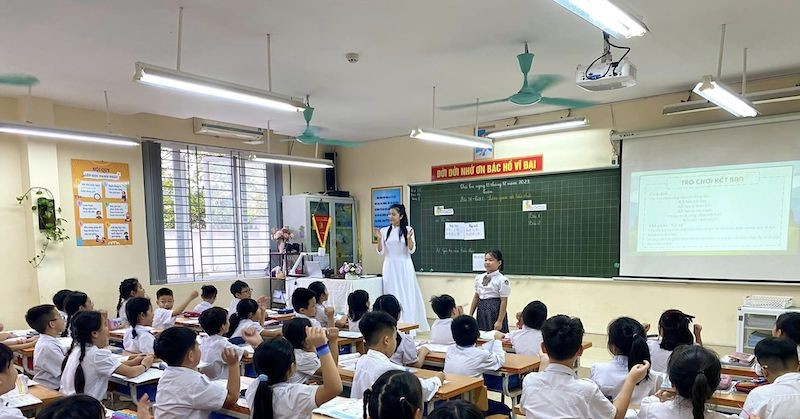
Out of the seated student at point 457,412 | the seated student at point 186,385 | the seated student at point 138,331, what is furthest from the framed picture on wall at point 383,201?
the seated student at point 457,412

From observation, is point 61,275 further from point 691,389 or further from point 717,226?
point 717,226

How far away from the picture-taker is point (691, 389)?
5.59ft

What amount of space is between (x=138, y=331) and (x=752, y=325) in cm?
517

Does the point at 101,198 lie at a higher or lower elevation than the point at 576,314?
higher

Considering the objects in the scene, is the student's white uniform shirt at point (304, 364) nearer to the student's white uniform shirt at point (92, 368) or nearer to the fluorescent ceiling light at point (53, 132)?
the student's white uniform shirt at point (92, 368)

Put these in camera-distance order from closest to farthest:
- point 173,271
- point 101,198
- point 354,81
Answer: point 354,81 < point 101,198 < point 173,271

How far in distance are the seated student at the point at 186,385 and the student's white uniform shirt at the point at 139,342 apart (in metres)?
1.55

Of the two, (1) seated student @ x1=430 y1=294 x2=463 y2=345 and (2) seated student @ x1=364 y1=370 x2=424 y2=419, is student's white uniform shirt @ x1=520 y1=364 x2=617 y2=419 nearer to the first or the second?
(2) seated student @ x1=364 y1=370 x2=424 y2=419

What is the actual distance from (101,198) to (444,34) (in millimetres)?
4389

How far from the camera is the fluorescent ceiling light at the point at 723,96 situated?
133 inches

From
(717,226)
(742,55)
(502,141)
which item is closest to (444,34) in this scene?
(742,55)

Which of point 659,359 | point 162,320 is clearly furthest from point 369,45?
point 162,320

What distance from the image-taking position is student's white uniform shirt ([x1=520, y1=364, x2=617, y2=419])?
1.88 metres

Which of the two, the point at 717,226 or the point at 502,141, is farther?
the point at 502,141
